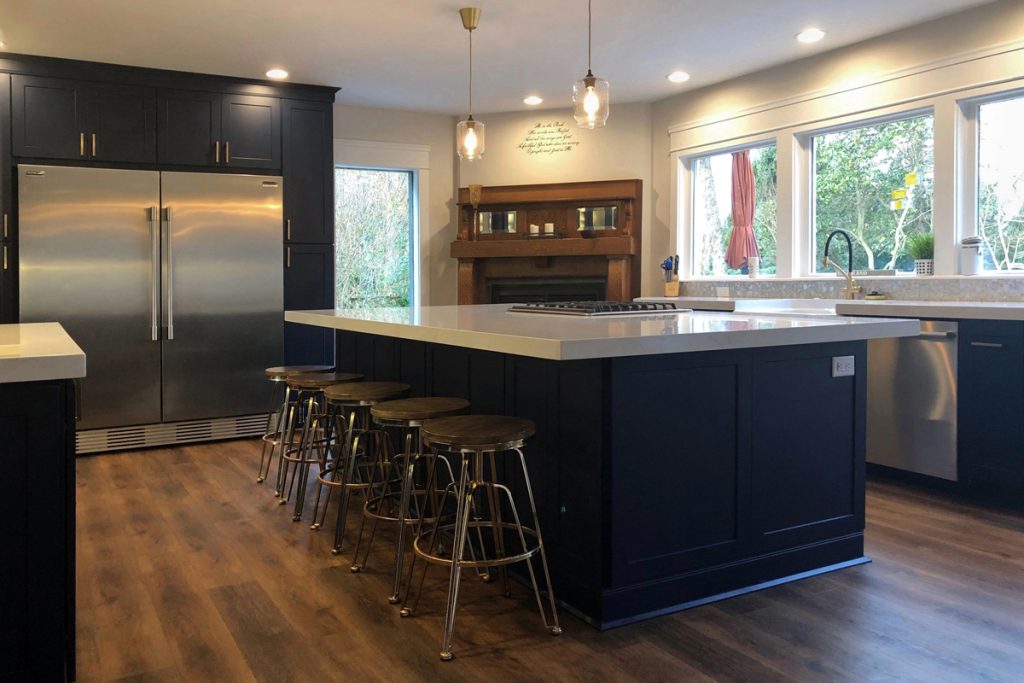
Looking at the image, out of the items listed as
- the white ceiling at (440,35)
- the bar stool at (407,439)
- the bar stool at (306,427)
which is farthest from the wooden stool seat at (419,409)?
the white ceiling at (440,35)

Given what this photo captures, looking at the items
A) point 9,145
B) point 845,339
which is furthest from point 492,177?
point 845,339

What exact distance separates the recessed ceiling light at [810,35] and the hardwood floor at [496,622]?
281cm

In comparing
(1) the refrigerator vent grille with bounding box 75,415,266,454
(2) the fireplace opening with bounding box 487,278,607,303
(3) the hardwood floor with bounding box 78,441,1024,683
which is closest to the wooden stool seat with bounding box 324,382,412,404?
(3) the hardwood floor with bounding box 78,441,1024,683

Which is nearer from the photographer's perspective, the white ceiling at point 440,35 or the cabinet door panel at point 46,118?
the white ceiling at point 440,35

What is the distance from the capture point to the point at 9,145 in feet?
16.3

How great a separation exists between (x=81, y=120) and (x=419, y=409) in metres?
3.71

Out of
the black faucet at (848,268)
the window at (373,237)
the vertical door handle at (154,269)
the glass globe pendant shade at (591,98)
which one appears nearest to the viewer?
the glass globe pendant shade at (591,98)

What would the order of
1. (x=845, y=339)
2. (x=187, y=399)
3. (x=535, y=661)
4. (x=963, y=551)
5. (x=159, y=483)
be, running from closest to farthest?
(x=535, y=661) → (x=845, y=339) → (x=963, y=551) → (x=159, y=483) → (x=187, y=399)

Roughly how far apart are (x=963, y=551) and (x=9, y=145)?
5440mm

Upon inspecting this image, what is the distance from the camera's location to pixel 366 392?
3.24m

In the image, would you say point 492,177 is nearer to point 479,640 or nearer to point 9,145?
point 9,145

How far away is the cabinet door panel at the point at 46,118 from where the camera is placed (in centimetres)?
499

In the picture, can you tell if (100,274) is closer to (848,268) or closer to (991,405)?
(848,268)

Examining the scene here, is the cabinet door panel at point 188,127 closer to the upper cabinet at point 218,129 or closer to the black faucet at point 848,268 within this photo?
the upper cabinet at point 218,129
